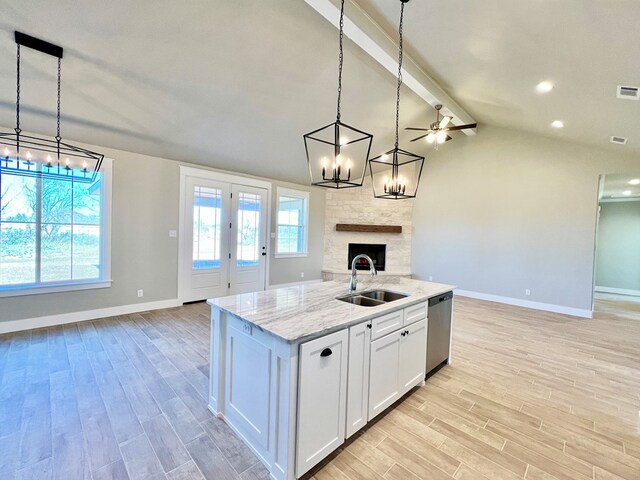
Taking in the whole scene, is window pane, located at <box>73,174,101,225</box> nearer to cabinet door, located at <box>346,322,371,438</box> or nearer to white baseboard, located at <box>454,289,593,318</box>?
cabinet door, located at <box>346,322,371,438</box>

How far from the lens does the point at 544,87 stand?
3.36 metres

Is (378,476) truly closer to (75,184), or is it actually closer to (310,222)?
(75,184)

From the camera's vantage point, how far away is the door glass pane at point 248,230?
18.5ft

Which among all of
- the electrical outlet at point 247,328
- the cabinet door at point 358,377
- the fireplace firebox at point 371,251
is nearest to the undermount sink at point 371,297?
the cabinet door at point 358,377

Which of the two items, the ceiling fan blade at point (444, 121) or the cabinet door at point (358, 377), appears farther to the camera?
the ceiling fan blade at point (444, 121)

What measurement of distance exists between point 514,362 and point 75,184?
242 inches

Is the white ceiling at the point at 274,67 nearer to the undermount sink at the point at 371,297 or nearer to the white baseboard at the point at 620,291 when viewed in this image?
the undermount sink at the point at 371,297

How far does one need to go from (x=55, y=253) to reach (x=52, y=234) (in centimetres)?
26

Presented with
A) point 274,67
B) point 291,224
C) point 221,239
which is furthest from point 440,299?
point 291,224

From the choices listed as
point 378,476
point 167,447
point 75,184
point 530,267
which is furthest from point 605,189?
point 75,184

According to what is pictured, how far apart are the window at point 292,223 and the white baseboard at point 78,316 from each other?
2575 millimetres

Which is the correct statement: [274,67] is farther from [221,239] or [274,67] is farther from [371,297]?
[221,239]

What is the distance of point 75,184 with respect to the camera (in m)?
3.93

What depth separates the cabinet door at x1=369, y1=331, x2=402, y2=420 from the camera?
1989 mm
